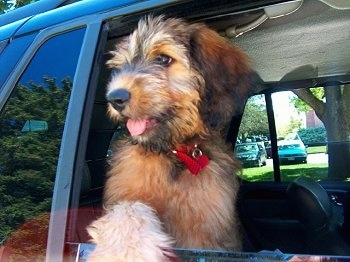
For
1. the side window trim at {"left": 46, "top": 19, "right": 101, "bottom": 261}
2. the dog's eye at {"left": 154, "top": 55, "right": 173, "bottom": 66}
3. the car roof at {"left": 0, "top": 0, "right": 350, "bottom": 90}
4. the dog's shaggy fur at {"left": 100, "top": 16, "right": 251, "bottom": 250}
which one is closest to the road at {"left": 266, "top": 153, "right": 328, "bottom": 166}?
the car roof at {"left": 0, "top": 0, "right": 350, "bottom": 90}

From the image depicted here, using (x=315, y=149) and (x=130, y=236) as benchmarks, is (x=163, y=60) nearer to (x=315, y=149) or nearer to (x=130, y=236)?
(x=130, y=236)

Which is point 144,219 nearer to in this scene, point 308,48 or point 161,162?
point 161,162

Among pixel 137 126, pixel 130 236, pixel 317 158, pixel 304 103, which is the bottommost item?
pixel 130 236

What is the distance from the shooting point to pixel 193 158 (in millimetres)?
2562

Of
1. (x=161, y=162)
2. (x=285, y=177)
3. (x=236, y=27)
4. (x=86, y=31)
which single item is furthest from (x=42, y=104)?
(x=285, y=177)

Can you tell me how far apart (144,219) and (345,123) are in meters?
1.62

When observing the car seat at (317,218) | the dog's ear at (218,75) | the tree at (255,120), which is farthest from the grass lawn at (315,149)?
the dog's ear at (218,75)

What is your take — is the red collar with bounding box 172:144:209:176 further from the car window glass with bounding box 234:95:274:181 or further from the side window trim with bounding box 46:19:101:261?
the car window glass with bounding box 234:95:274:181

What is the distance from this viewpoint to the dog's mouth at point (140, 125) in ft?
7.97

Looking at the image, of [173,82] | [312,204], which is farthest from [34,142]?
[312,204]

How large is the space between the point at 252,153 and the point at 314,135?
42 centimetres

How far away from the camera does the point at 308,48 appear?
129 inches

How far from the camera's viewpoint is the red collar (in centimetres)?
252

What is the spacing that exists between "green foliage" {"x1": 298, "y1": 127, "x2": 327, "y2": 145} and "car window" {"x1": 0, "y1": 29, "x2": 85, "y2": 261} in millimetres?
1575
